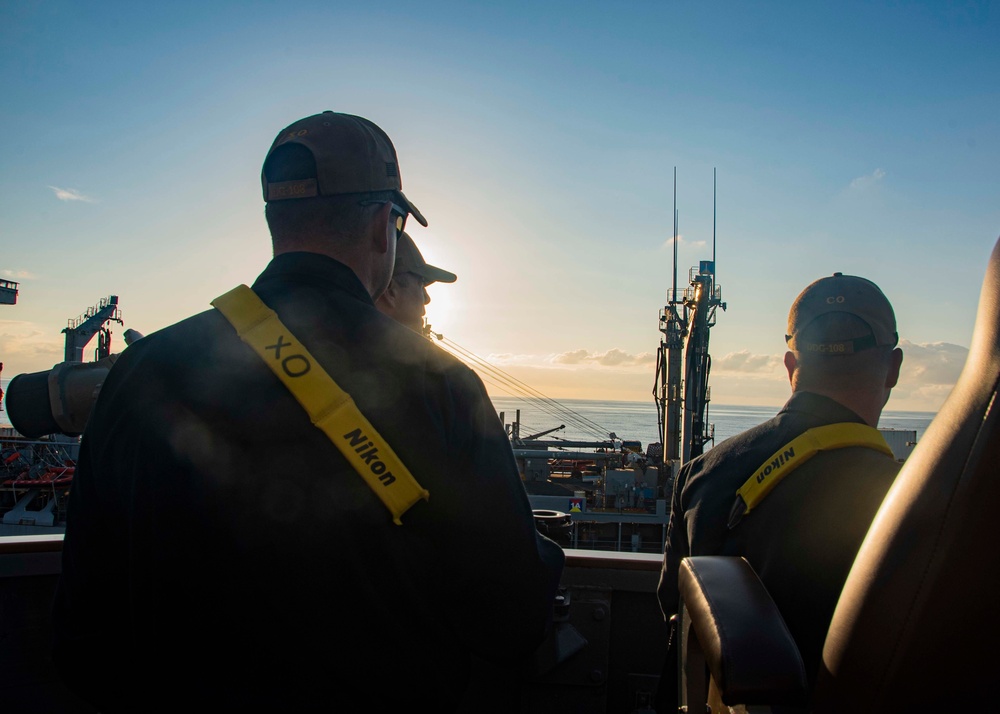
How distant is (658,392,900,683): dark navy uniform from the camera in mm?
1969

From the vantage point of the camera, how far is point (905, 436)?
90.5 ft

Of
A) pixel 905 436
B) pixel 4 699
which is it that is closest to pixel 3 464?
pixel 4 699

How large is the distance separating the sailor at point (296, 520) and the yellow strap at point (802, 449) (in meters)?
0.88

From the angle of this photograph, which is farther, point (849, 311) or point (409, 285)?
point (409, 285)

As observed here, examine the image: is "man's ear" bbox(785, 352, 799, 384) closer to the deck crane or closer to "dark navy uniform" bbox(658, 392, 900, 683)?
"dark navy uniform" bbox(658, 392, 900, 683)

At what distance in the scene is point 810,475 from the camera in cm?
210

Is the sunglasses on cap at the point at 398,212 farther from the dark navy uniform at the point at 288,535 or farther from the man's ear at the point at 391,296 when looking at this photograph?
the man's ear at the point at 391,296

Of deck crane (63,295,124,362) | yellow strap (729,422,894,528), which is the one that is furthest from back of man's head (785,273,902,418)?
deck crane (63,295,124,362)

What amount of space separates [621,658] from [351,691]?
2519 mm

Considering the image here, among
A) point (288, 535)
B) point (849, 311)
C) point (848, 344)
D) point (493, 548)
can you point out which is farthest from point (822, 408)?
point (288, 535)

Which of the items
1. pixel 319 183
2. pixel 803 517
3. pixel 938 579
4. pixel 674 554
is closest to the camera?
pixel 938 579

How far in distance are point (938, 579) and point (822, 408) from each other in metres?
1.51

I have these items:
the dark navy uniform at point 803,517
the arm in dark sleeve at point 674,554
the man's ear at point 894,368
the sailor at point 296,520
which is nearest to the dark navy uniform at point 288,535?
the sailor at point 296,520

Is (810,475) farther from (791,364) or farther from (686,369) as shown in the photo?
(686,369)
